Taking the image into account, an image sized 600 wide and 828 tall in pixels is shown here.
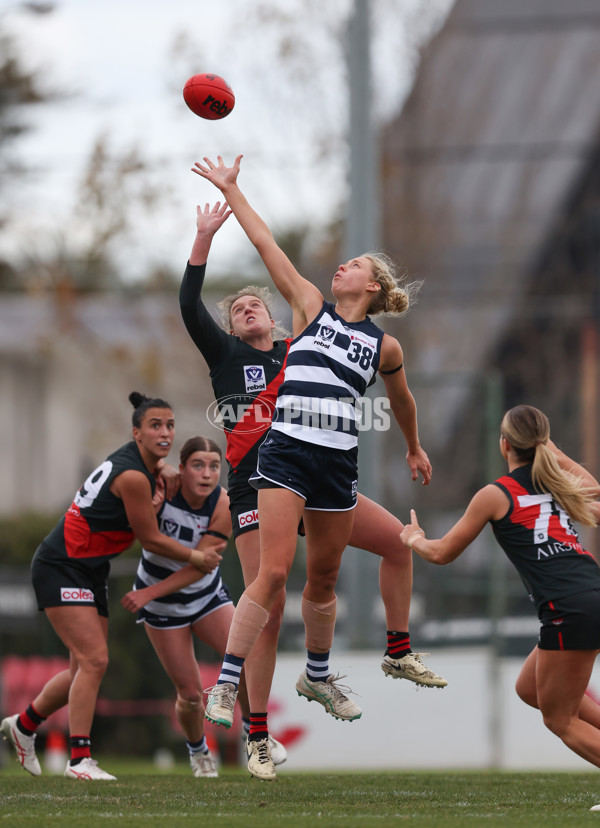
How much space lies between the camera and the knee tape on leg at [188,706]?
285 inches

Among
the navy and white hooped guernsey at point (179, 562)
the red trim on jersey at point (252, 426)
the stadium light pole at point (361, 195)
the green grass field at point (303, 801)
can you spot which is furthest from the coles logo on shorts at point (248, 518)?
the stadium light pole at point (361, 195)

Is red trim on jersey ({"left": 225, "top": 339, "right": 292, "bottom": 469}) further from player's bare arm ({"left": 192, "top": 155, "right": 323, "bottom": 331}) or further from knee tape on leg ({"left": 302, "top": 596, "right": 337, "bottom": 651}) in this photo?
knee tape on leg ({"left": 302, "top": 596, "right": 337, "bottom": 651})

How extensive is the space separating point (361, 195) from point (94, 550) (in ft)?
18.9

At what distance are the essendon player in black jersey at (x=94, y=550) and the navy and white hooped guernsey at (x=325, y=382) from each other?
4.63 ft

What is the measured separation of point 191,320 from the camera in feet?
20.2

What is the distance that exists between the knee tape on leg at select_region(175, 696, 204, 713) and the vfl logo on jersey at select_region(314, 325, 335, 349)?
2.72 m

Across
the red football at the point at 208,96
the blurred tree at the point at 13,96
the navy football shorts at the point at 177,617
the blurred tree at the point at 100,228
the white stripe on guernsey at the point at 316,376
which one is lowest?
the navy football shorts at the point at 177,617

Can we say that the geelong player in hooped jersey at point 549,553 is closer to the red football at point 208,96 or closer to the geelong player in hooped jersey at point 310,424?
the geelong player in hooped jersey at point 310,424

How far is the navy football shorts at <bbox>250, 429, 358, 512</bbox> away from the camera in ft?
17.9

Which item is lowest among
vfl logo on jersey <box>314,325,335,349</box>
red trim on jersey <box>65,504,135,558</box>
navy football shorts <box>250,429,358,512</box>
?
red trim on jersey <box>65,504,135,558</box>

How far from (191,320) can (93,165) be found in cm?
1580

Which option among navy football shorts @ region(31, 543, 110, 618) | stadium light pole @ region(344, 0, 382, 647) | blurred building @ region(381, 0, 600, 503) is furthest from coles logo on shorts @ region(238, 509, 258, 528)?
blurred building @ region(381, 0, 600, 503)

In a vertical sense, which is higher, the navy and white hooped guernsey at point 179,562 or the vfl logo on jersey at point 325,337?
the vfl logo on jersey at point 325,337

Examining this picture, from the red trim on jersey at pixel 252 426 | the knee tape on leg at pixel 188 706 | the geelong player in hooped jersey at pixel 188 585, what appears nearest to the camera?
the red trim on jersey at pixel 252 426
